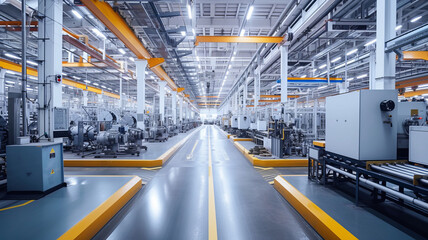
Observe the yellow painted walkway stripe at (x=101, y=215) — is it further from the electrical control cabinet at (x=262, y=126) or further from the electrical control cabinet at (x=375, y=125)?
the electrical control cabinet at (x=262, y=126)

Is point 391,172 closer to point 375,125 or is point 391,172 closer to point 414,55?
point 375,125

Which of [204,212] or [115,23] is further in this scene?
[115,23]

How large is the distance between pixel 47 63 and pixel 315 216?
23.2ft

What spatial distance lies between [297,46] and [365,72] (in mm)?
9089

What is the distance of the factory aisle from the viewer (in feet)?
9.86

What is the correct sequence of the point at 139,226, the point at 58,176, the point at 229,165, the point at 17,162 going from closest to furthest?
the point at 139,226 → the point at 17,162 → the point at 58,176 → the point at 229,165

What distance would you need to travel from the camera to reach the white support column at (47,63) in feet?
15.9

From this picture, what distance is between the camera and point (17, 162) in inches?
156

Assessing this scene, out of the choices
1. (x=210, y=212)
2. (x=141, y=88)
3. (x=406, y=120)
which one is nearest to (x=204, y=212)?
(x=210, y=212)

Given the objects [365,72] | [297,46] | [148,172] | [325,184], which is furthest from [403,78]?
[148,172]

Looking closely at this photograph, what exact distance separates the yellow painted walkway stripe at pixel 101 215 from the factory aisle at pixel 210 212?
172mm

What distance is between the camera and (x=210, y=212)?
11.9ft

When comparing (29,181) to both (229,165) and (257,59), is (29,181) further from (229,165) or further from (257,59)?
(257,59)

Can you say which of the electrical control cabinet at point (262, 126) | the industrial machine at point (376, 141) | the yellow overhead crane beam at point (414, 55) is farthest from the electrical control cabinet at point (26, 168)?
the yellow overhead crane beam at point (414, 55)
